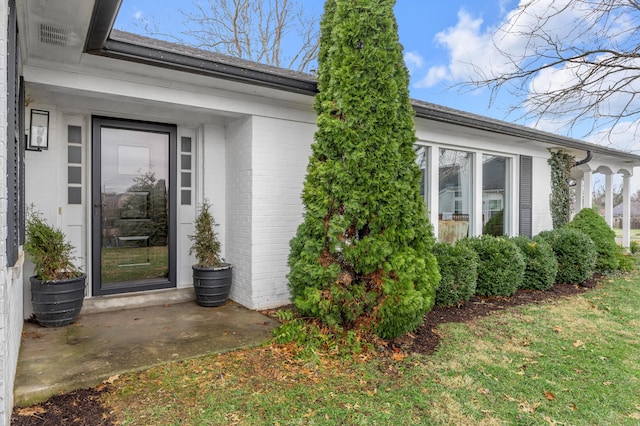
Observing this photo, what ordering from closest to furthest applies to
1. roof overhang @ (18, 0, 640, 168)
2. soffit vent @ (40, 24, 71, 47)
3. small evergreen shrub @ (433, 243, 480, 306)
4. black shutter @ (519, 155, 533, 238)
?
1. roof overhang @ (18, 0, 640, 168)
2. soffit vent @ (40, 24, 71, 47)
3. small evergreen shrub @ (433, 243, 480, 306)
4. black shutter @ (519, 155, 533, 238)

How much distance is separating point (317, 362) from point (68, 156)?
3.79 metres

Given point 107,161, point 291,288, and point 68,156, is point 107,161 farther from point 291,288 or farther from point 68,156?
point 291,288

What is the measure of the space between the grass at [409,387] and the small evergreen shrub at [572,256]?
266cm

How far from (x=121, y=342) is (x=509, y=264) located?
5.06m

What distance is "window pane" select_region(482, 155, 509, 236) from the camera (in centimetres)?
765

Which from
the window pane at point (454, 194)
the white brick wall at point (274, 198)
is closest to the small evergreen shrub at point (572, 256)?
the window pane at point (454, 194)

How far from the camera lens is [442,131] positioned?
21.7 feet

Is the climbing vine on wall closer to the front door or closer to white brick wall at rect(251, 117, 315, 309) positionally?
white brick wall at rect(251, 117, 315, 309)

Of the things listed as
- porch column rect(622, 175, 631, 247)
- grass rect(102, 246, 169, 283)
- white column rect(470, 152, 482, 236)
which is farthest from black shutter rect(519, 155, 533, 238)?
grass rect(102, 246, 169, 283)

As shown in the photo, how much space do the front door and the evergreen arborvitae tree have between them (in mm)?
2411

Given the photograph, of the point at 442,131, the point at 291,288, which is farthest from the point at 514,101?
the point at 291,288

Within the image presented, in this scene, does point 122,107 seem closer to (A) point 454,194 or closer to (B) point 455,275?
(B) point 455,275

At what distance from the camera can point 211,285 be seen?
4820mm

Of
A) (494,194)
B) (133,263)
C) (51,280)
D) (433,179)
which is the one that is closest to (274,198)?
(133,263)
